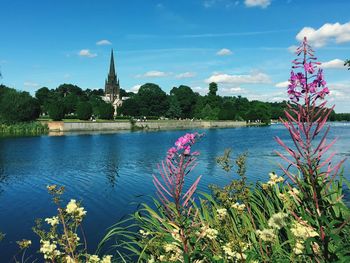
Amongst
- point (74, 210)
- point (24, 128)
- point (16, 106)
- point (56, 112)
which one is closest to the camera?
point (74, 210)

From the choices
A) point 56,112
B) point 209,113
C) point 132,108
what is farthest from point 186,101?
point 56,112

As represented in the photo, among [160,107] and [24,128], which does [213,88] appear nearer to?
[160,107]

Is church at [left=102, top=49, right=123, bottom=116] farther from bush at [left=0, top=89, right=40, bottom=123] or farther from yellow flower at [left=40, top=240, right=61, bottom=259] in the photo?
yellow flower at [left=40, top=240, right=61, bottom=259]

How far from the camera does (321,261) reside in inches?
127

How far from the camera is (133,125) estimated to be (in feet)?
324

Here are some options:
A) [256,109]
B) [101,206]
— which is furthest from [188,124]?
[101,206]

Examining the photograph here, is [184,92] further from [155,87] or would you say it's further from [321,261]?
[321,261]

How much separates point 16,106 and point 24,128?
7.15m

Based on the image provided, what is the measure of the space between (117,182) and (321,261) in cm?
2138

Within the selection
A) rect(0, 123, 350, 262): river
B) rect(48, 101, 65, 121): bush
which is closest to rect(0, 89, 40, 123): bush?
rect(48, 101, 65, 121): bush

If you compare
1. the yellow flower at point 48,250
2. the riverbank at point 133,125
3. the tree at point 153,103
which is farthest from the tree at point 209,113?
the yellow flower at point 48,250

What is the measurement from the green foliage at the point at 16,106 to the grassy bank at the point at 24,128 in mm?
2846

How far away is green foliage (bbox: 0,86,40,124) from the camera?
7700 cm

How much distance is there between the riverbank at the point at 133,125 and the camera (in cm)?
7975
